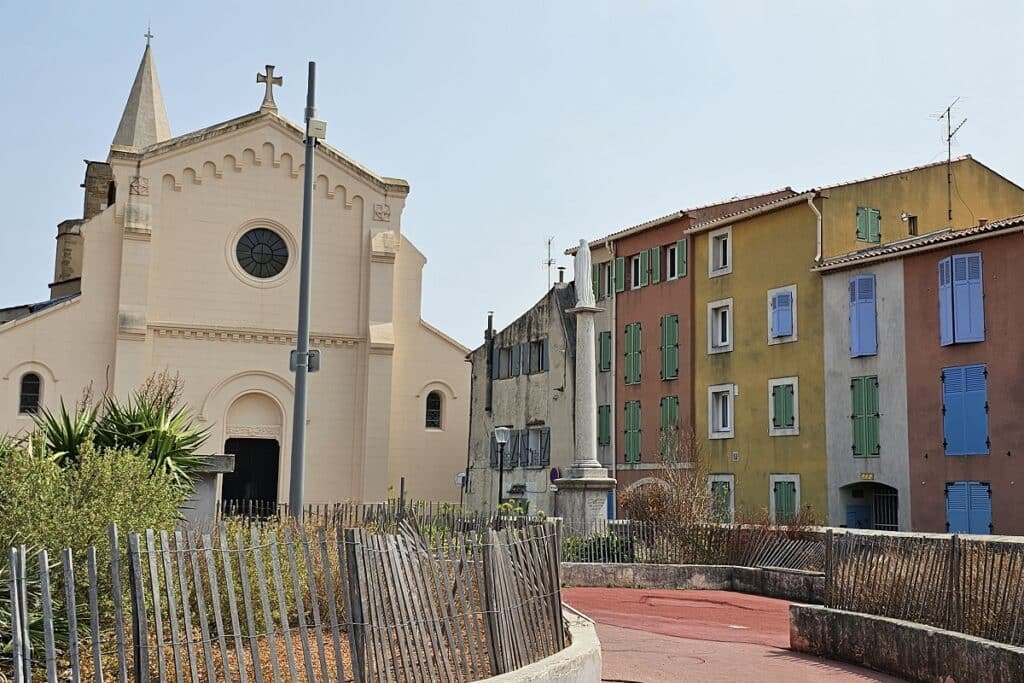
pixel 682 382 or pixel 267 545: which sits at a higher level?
pixel 682 382

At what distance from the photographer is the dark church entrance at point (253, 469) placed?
35.2m

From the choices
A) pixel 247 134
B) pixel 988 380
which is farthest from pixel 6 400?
pixel 988 380

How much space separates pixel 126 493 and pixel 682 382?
23.7 metres

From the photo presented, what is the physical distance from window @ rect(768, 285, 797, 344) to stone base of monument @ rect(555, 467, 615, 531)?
27.9 ft

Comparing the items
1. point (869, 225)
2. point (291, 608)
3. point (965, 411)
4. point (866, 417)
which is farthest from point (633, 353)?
point (291, 608)

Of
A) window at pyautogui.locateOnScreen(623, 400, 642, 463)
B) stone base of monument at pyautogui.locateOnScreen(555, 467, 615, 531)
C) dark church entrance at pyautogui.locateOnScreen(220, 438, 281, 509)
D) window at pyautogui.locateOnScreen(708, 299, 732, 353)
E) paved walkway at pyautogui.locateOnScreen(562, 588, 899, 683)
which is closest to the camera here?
paved walkway at pyautogui.locateOnScreen(562, 588, 899, 683)

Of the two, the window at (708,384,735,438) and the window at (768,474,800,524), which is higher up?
the window at (708,384,735,438)

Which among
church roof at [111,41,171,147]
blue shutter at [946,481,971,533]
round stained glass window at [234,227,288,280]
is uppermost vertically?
church roof at [111,41,171,147]

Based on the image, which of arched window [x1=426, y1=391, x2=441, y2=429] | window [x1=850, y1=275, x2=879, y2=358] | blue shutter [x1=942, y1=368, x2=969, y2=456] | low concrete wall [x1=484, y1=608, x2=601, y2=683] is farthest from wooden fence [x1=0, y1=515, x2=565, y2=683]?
arched window [x1=426, y1=391, x2=441, y2=429]

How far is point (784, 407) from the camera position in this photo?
28094 millimetres

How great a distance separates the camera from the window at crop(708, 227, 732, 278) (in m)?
30.8

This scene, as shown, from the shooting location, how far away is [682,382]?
31.4m

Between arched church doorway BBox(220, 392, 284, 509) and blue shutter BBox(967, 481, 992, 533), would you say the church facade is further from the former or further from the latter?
blue shutter BBox(967, 481, 992, 533)

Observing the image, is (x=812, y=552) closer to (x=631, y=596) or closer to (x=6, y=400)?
(x=631, y=596)
